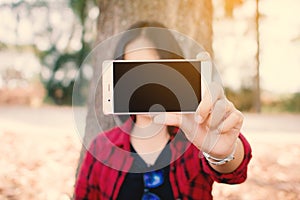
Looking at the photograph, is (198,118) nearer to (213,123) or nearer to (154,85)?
(213,123)

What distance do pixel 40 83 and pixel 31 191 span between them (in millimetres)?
6350

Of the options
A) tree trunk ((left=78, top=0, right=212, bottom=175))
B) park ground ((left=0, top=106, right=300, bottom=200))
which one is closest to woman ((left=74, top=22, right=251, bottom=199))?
tree trunk ((left=78, top=0, right=212, bottom=175))

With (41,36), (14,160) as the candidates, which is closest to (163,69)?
(14,160)

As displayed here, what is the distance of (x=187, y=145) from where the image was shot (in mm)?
1444

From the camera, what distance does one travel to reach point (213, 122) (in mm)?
1081

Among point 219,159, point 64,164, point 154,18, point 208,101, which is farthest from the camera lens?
point 64,164

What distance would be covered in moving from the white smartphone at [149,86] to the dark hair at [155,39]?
0.15 m

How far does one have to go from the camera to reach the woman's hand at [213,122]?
1.04m

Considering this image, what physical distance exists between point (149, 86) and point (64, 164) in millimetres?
2409

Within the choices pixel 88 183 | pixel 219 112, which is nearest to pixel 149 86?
pixel 219 112

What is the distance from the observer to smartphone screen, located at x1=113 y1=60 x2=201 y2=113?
1.18 m

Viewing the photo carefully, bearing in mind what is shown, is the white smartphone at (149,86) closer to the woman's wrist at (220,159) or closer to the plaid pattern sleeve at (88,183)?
the woman's wrist at (220,159)

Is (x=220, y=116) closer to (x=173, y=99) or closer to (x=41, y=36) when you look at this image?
(x=173, y=99)

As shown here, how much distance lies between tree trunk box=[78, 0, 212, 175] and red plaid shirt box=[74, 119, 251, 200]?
17.8 inches
